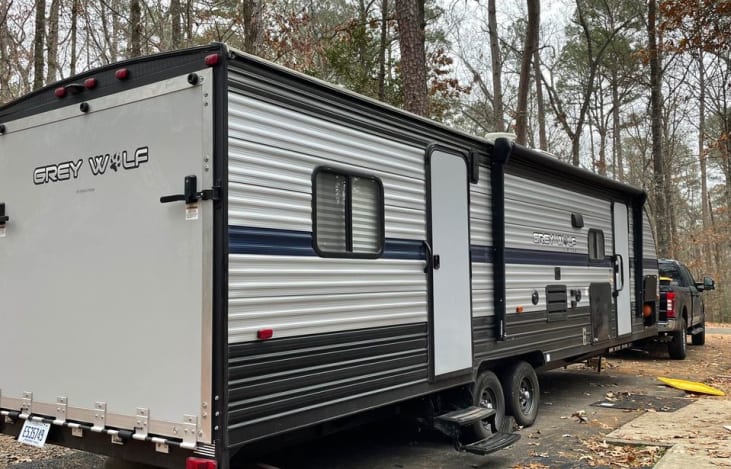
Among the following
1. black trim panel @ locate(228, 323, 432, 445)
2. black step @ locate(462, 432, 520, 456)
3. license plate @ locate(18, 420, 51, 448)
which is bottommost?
black step @ locate(462, 432, 520, 456)

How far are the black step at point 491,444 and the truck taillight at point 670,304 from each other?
22.6 ft

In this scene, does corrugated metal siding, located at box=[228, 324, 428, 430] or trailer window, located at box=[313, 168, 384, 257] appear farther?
trailer window, located at box=[313, 168, 384, 257]

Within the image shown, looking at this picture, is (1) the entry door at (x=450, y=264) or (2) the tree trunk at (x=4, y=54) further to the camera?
(2) the tree trunk at (x=4, y=54)

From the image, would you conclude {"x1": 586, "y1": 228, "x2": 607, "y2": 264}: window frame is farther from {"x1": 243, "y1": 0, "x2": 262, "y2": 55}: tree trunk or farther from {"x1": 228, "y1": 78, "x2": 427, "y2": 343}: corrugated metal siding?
{"x1": 243, "y1": 0, "x2": 262, "y2": 55}: tree trunk

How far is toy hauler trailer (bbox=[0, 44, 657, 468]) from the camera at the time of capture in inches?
145

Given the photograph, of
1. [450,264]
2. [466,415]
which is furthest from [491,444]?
[450,264]

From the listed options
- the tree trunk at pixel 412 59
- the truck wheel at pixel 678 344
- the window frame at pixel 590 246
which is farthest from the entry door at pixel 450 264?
the truck wheel at pixel 678 344

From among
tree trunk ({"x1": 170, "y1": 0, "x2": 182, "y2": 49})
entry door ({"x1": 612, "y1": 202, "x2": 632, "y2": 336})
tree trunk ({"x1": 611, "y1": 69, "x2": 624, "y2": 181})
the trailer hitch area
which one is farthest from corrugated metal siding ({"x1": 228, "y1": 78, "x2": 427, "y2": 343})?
tree trunk ({"x1": 611, "y1": 69, "x2": 624, "y2": 181})

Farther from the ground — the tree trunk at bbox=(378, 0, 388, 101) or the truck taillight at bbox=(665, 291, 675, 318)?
the tree trunk at bbox=(378, 0, 388, 101)

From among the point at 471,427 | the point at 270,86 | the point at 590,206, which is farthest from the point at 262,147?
the point at 590,206

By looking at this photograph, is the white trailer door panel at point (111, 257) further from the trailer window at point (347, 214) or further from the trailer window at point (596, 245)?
the trailer window at point (596, 245)

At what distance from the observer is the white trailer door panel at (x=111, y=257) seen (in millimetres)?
3703

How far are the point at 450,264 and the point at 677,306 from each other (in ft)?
25.2

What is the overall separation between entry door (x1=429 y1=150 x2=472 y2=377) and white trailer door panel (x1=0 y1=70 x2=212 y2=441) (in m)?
2.35
